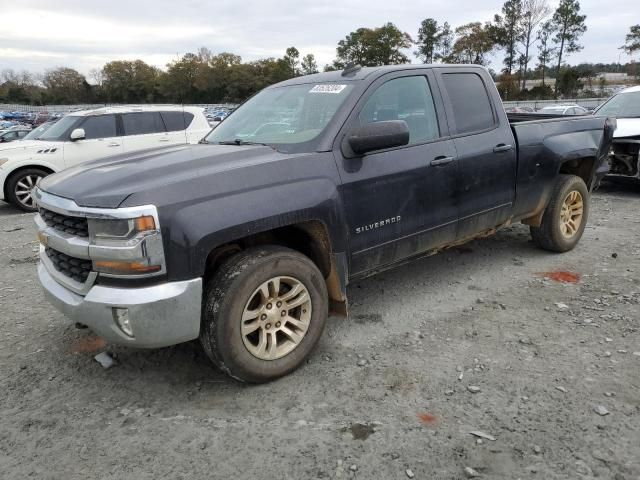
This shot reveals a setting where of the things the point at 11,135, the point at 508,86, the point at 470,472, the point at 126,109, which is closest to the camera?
the point at 470,472

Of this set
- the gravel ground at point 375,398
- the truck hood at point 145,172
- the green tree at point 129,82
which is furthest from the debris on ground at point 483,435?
the green tree at point 129,82

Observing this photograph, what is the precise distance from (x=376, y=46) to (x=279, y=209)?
78845 millimetres

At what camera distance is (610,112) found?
9.64 meters

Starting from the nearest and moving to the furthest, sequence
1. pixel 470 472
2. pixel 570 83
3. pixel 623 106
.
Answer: pixel 470 472 < pixel 623 106 < pixel 570 83

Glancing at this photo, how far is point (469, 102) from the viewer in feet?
14.1

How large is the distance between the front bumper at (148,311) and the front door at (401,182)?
1.16m

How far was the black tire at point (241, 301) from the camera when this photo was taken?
9.29 feet

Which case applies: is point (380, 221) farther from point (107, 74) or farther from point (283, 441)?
point (107, 74)

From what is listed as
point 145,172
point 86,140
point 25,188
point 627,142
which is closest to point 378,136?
point 145,172

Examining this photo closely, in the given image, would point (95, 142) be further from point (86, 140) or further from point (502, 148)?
point (502, 148)

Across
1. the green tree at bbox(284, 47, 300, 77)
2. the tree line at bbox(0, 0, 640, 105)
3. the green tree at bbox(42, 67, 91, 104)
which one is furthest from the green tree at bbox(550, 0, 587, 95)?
the green tree at bbox(42, 67, 91, 104)

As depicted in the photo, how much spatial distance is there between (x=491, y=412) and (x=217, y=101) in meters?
87.7

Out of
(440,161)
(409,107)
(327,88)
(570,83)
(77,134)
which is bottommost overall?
(440,161)

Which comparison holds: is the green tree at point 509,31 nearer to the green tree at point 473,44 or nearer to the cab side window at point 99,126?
the green tree at point 473,44
